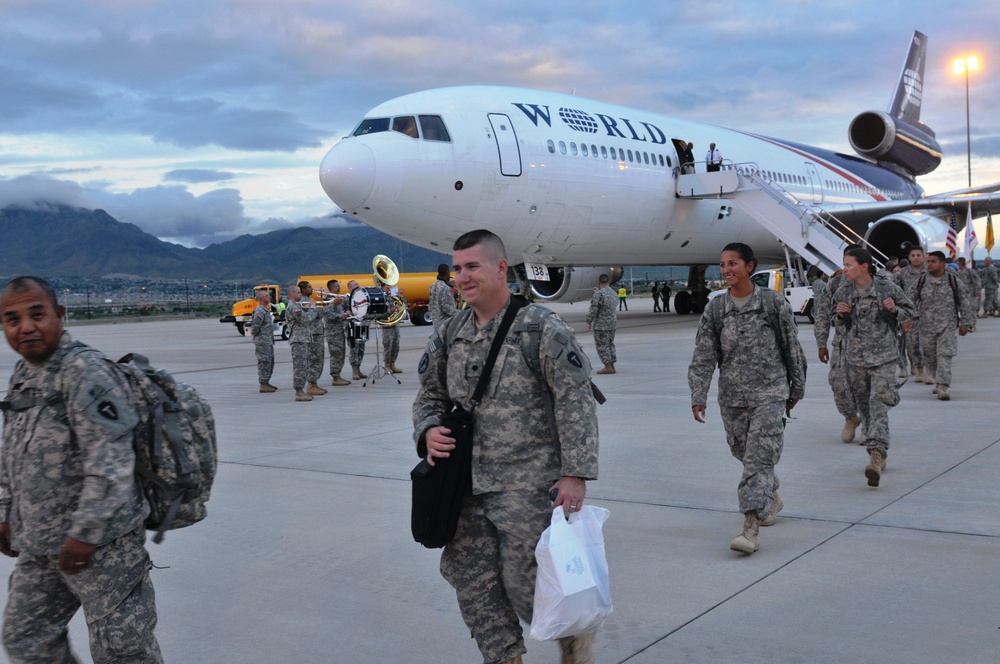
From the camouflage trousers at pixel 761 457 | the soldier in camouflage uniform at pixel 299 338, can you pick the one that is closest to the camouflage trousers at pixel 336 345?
the soldier in camouflage uniform at pixel 299 338

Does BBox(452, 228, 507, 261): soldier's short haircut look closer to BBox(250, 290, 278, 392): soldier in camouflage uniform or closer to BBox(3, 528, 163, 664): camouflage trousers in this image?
BBox(3, 528, 163, 664): camouflage trousers

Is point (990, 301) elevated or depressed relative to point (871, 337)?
depressed

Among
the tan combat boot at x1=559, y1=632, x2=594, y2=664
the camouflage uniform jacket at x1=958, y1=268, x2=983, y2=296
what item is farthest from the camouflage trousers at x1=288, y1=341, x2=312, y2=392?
the camouflage uniform jacket at x1=958, y1=268, x2=983, y2=296

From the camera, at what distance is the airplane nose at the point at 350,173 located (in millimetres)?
14758

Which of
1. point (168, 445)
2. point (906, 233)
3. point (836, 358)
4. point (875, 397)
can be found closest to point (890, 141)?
point (906, 233)

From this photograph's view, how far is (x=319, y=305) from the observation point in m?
13.6

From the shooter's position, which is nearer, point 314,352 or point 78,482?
point 78,482

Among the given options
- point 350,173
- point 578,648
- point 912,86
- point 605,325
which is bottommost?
point 578,648

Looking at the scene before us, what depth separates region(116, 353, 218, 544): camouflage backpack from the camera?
118 inches

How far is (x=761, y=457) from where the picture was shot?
5.06 m

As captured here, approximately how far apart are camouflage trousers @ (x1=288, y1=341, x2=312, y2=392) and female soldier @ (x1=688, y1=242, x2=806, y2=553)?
743 centimetres

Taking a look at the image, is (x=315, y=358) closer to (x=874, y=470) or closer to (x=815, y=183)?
(x=874, y=470)

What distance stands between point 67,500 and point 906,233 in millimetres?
22943

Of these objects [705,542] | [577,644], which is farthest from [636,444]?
[577,644]
